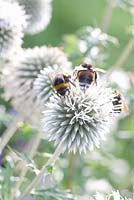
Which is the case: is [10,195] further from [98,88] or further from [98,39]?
[98,39]

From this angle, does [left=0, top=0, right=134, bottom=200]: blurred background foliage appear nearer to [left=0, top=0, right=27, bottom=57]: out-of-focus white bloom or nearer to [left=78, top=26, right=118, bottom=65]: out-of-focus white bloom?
[left=78, top=26, right=118, bottom=65]: out-of-focus white bloom

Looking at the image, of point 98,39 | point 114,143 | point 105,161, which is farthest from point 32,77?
point 114,143

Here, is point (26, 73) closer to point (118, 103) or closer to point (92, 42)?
point (92, 42)

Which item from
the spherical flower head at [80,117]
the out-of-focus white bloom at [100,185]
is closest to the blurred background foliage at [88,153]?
the out-of-focus white bloom at [100,185]

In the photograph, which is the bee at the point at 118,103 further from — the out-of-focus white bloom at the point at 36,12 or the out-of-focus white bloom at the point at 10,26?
the out-of-focus white bloom at the point at 36,12

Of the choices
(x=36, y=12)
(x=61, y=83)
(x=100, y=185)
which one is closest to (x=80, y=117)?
(x=61, y=83)

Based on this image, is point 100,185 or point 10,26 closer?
point 10,26
